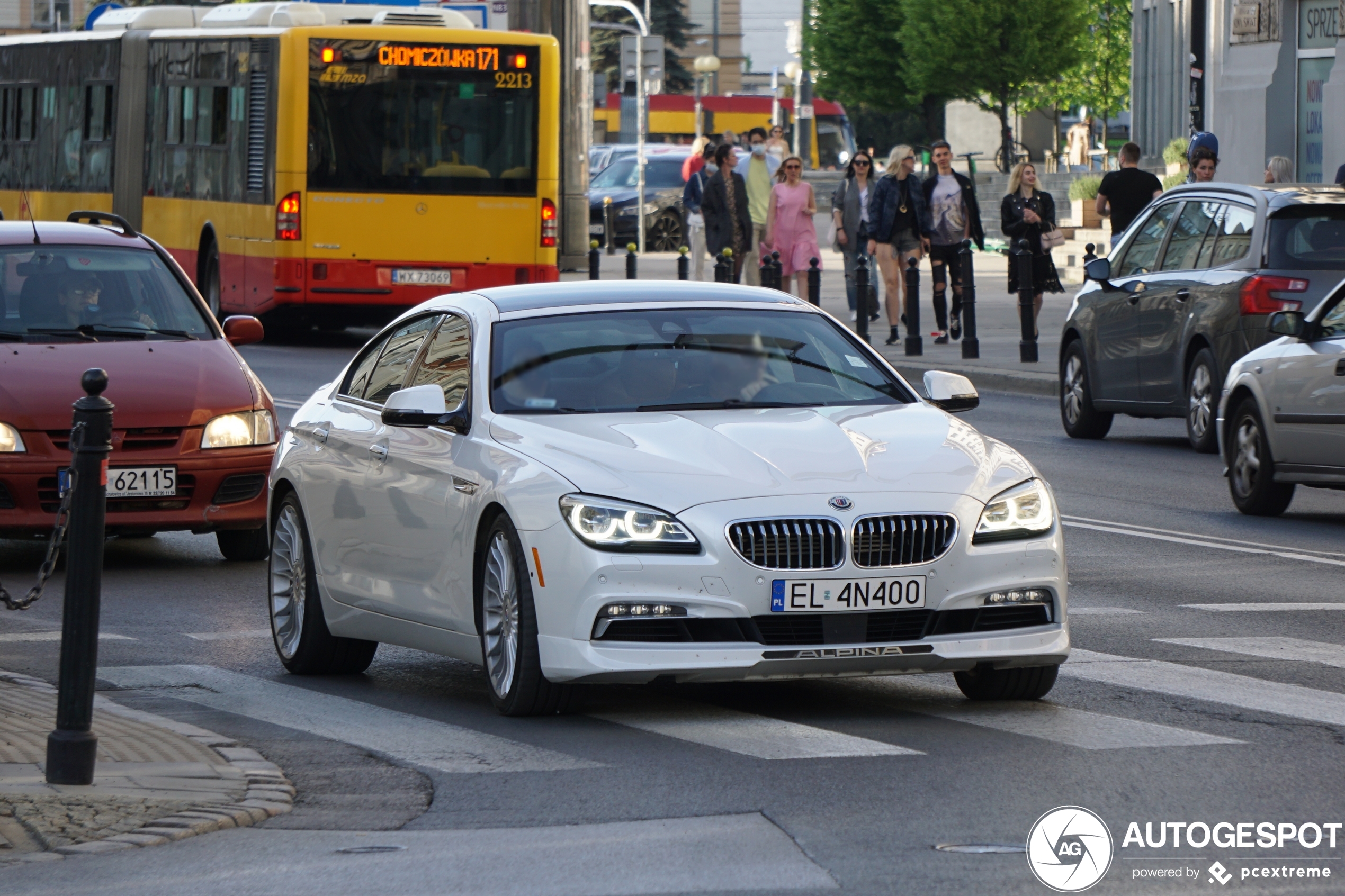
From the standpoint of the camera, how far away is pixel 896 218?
25188 mm

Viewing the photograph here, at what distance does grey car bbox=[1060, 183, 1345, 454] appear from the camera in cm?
1600

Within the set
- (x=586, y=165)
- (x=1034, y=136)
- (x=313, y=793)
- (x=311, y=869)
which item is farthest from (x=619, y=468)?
(x=1034, y=136)

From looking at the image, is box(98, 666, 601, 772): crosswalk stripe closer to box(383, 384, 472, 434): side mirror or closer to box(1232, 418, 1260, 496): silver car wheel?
box(383, 384, 472, 434): side mirror

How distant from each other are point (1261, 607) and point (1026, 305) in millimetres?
13329

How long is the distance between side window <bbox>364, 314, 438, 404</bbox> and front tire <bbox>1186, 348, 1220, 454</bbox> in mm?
8313

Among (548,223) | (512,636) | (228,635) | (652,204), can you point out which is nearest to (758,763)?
(512,636)

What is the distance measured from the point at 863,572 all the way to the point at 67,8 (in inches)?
4625

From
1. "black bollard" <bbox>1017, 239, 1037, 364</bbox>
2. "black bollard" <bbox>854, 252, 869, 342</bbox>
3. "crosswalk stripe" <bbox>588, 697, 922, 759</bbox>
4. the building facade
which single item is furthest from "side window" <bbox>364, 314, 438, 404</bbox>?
the building facade

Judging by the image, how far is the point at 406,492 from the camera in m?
8.52

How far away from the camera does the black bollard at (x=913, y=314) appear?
954 inches

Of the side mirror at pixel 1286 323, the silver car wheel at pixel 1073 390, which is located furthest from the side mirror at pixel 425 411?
the silver car wheel at pixel 1073 390

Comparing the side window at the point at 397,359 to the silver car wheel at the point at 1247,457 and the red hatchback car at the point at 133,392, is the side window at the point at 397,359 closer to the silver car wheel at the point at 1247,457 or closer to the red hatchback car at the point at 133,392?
the red hatchback car at the point at 133,392

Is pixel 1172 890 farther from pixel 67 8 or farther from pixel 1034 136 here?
pixel 67 8

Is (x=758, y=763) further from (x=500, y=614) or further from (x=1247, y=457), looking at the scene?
(x=1247, y=457)
